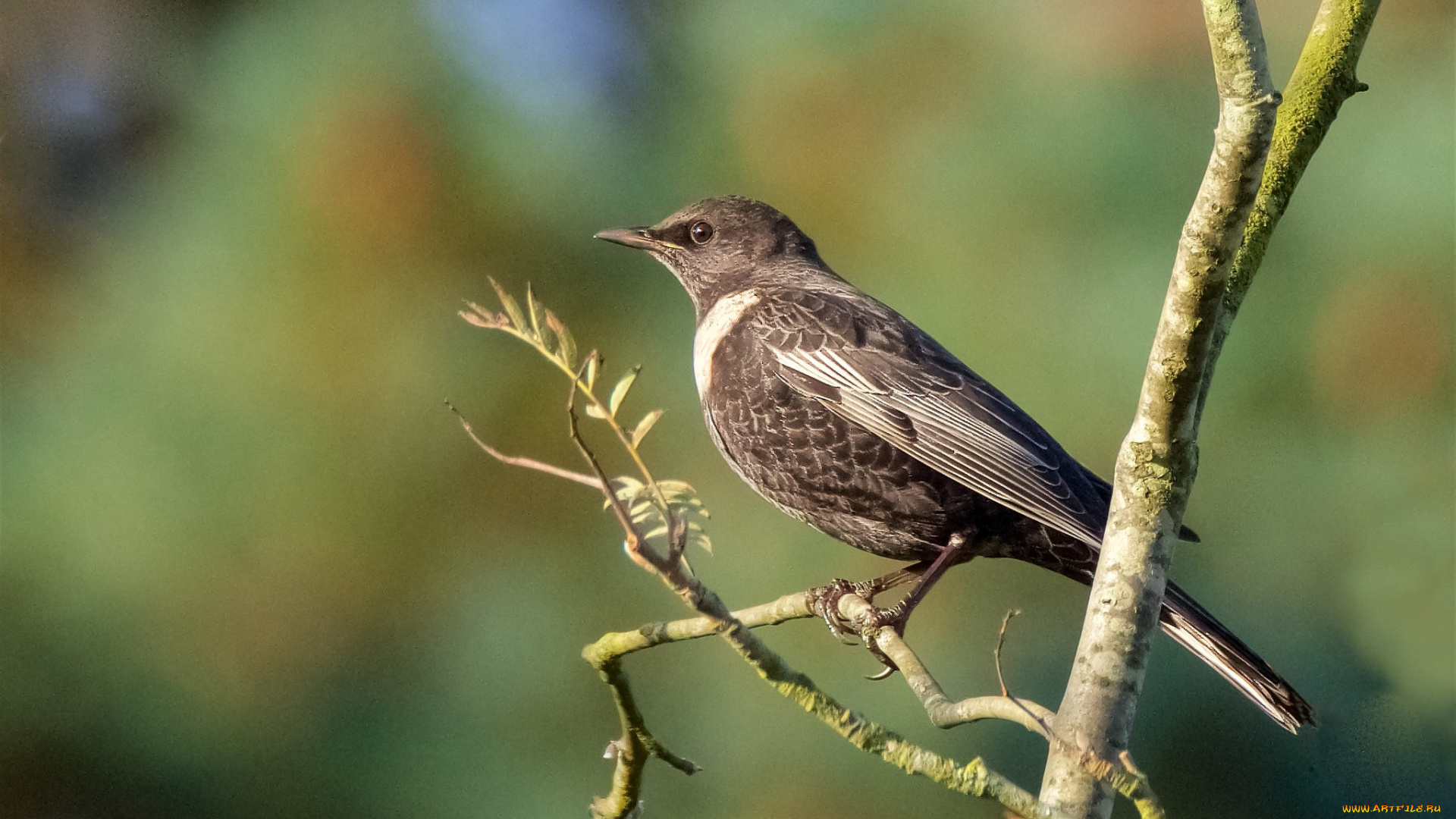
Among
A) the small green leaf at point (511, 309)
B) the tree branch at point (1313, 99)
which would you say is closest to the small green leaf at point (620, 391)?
the small green leaf at point (511, 309)

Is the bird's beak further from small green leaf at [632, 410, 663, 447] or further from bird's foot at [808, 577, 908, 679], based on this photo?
small green leaf at [632, 410, 663, 447]

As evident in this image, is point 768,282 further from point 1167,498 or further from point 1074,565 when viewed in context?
point 1167,498

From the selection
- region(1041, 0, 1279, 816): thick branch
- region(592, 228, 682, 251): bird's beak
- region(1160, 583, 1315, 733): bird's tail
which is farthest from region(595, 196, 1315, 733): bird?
region(1041, 0, 1279, 816): thick branch

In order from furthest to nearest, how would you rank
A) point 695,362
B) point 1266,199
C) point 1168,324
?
point 695,362, point 1266,199, point 1168,324

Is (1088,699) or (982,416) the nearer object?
(1088,699)

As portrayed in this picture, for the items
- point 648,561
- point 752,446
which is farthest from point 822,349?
point 648,561

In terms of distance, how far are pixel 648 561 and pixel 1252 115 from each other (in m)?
1.55

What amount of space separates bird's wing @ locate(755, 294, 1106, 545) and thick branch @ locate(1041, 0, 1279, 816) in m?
0.93

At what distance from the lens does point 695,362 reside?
4.58 metres

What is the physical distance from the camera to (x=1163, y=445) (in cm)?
286

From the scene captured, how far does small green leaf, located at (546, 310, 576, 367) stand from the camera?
2.00m

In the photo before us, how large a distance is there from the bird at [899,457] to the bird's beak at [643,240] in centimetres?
77

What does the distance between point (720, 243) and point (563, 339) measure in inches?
126

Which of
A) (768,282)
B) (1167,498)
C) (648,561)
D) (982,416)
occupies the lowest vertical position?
(648,561)
